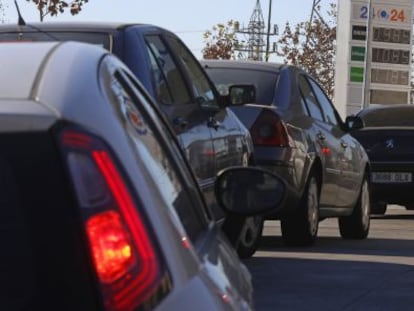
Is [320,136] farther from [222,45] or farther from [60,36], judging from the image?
[222,45]

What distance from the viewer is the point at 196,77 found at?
25.2ft

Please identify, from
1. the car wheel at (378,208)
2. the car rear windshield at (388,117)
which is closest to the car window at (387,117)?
the car rear windshield at (388,117)

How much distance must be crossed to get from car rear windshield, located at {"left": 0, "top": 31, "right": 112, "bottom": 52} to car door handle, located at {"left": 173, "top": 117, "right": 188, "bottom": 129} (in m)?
0.57

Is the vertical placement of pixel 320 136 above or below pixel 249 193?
below

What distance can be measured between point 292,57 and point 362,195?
52172 millimetres

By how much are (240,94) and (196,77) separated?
0.82m

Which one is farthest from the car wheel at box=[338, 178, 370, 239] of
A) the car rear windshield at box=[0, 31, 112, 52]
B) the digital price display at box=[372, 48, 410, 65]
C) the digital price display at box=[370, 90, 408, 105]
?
the digital price display at box=[372, 48, 410, 65]

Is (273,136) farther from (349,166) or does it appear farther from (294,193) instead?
(349,166)

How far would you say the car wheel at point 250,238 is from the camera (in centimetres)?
863

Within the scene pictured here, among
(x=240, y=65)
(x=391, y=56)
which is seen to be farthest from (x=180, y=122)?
(x=391, y=56)

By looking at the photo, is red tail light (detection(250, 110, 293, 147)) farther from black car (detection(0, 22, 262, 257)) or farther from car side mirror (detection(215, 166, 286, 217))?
car side mirror (detection(215, 166, 286, 217))

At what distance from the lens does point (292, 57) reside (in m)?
63.9

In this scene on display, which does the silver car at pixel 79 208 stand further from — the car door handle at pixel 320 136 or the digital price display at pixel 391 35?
the digital price display at pixel 391 35

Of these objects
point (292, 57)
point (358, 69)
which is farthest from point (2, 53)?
point (292, 57)
